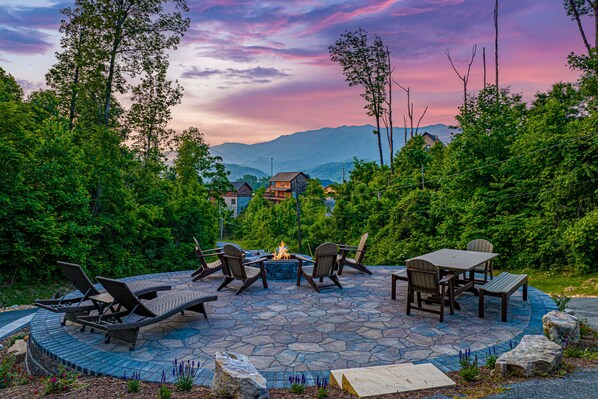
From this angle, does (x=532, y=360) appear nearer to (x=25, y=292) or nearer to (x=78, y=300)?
(x=78, y=300)

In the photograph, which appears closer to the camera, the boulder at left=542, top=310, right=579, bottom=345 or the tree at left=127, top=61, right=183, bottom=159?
the boulder at left=542, top=310, right=579, bottom=345

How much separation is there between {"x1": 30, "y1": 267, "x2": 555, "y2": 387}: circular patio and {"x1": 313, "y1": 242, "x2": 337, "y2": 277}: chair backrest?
0.54 m

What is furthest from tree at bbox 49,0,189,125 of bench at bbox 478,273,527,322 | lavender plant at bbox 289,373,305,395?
bench at bbox 478,273,527,322

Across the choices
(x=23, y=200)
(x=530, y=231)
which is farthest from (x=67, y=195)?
(x=530, y=231)

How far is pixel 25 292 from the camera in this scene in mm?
9242

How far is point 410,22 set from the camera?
765 inches

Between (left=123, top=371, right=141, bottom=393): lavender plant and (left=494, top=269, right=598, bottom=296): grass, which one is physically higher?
(left=123, top=371, right=141, bottom=393): lavender plant

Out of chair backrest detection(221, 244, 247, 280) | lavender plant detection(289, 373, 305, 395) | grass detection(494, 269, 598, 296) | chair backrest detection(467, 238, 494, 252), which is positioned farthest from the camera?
grass detection(494, 269, 598, 296)

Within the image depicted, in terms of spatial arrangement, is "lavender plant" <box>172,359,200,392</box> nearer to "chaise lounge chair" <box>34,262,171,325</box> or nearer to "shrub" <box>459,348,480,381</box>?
"chaise lounge chair" <box>34,262,171,325</box>

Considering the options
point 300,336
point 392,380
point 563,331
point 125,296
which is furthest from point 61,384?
point 563,331

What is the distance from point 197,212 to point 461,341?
12197 mm

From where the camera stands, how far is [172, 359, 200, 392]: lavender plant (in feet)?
10.5

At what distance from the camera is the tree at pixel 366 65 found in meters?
25.2

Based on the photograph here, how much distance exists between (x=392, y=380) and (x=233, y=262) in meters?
4.32
